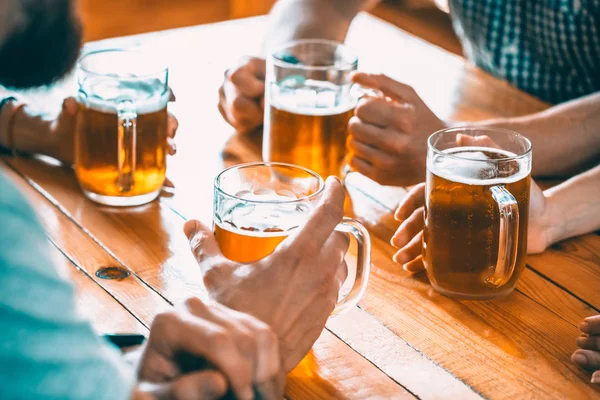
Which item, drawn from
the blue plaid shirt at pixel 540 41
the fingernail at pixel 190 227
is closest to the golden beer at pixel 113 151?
the fingernail at pixel 190 227

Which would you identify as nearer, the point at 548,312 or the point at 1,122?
the point at 548,312

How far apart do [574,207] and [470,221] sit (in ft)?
0.90

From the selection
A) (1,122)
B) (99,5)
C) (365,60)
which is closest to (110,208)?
(1,122)

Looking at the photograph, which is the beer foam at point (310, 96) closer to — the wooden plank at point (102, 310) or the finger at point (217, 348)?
the wooden plank at point (102, 310)

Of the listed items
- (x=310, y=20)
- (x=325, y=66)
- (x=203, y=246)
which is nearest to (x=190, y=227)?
(x=203, y=246)

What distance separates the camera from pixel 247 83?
1406 millimetres

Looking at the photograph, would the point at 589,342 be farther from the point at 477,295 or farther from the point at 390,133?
the point at 390,133

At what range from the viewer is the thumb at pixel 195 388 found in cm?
70

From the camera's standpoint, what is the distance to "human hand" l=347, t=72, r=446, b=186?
1.24m

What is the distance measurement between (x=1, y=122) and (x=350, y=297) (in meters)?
0.70

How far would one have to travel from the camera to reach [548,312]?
3.21 feet

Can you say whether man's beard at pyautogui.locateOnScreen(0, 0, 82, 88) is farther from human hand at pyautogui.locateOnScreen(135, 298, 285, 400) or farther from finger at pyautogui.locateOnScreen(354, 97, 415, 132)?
finger at pyautogui.locateOnScreen(354, 97, 415, 132)

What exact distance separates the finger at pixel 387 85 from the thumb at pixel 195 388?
0.63 m

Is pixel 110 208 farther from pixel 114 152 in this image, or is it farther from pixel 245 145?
pixel 245 145
